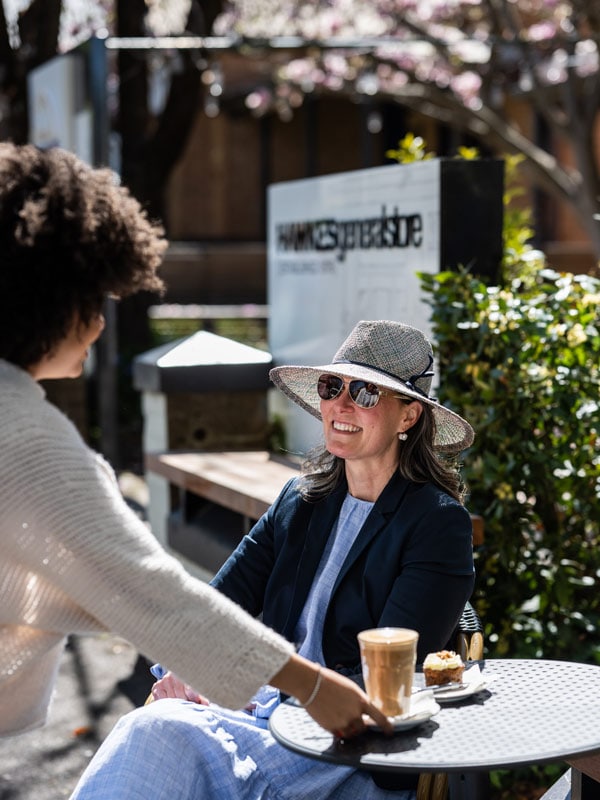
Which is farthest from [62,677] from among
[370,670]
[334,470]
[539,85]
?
[539,85]

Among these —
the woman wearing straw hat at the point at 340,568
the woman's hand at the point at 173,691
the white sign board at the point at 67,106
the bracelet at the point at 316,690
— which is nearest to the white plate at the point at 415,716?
the bracelet at the point at 316,690

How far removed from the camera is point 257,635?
2092mm

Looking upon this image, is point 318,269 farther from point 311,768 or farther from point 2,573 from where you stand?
point 2,573

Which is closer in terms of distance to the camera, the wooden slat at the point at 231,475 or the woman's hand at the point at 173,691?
the woman's hand at the point at 173,691

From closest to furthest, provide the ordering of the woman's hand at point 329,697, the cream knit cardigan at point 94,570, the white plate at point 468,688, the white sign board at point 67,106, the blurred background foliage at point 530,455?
the cream knit cardigan at point 94,570
the woman's hand at point 329,697
the white plate at point 468,688
the blurred background foliage at point 530,455
the white sign board at point 67,106

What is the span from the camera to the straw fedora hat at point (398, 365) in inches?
124

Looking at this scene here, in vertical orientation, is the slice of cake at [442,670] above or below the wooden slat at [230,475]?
above

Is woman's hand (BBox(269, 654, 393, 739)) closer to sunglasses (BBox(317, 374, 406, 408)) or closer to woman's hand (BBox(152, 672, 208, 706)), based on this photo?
woman's hand (BBox(152, 672, 208, 706))

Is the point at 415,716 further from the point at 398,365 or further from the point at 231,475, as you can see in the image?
the point at 231,475

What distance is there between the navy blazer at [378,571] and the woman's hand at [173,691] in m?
0.27

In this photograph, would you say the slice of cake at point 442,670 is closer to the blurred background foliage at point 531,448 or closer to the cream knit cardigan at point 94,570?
the cream knit cardigan at point 94,570

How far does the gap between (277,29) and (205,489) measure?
451 inches

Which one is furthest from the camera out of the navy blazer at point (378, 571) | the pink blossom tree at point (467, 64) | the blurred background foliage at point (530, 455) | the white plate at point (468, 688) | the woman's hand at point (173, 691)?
the pink blossom tree at point (467, 64)

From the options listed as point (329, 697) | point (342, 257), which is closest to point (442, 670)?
point (329, 697)
